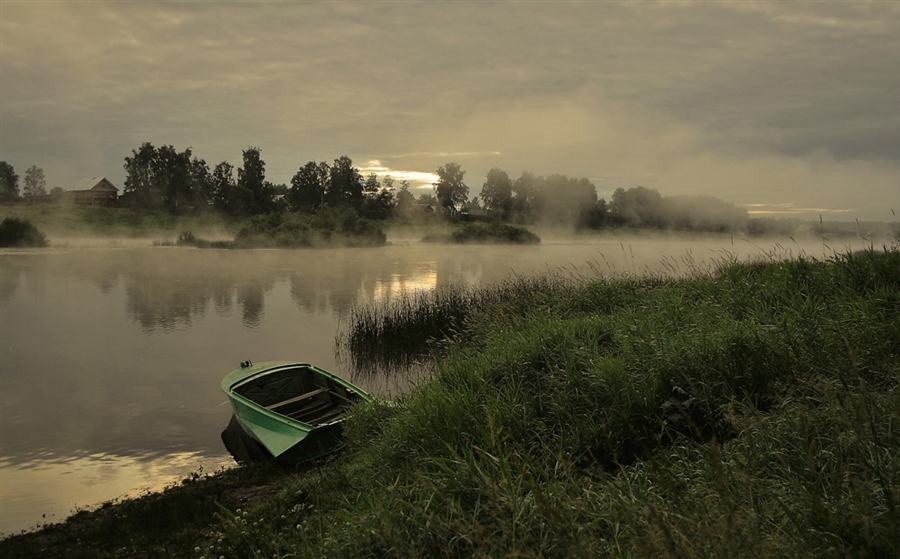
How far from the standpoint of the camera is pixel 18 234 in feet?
198

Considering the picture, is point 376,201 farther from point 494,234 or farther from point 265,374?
point 265,374

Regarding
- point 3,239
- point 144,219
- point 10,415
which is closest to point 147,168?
point 144,219

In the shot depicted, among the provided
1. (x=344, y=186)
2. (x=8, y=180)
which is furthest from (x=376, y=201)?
(x=8, y=180)

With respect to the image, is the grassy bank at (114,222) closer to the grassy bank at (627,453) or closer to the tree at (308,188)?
the tree at (308,188)

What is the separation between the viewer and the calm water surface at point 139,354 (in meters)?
9.27

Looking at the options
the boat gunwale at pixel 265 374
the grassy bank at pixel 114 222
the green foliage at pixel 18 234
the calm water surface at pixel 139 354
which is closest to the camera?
the boat gunwale at pixel 265 374

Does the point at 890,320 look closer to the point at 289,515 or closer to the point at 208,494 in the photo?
the point at 289,515

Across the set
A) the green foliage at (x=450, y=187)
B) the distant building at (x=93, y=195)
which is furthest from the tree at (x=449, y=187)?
the distant building at (x=93, y=195)

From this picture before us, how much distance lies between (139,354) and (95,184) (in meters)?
85.0

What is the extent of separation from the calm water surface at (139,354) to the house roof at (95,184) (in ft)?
170

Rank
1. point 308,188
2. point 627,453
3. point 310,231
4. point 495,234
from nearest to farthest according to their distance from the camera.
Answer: point 627,453 → point 310,231 → point 495,234 → point 308,188

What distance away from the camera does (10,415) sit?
12.1m

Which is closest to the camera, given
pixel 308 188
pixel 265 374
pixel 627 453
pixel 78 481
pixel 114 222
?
pixel 627 453

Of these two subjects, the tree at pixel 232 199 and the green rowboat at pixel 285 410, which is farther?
the tree at pixel 232 199
